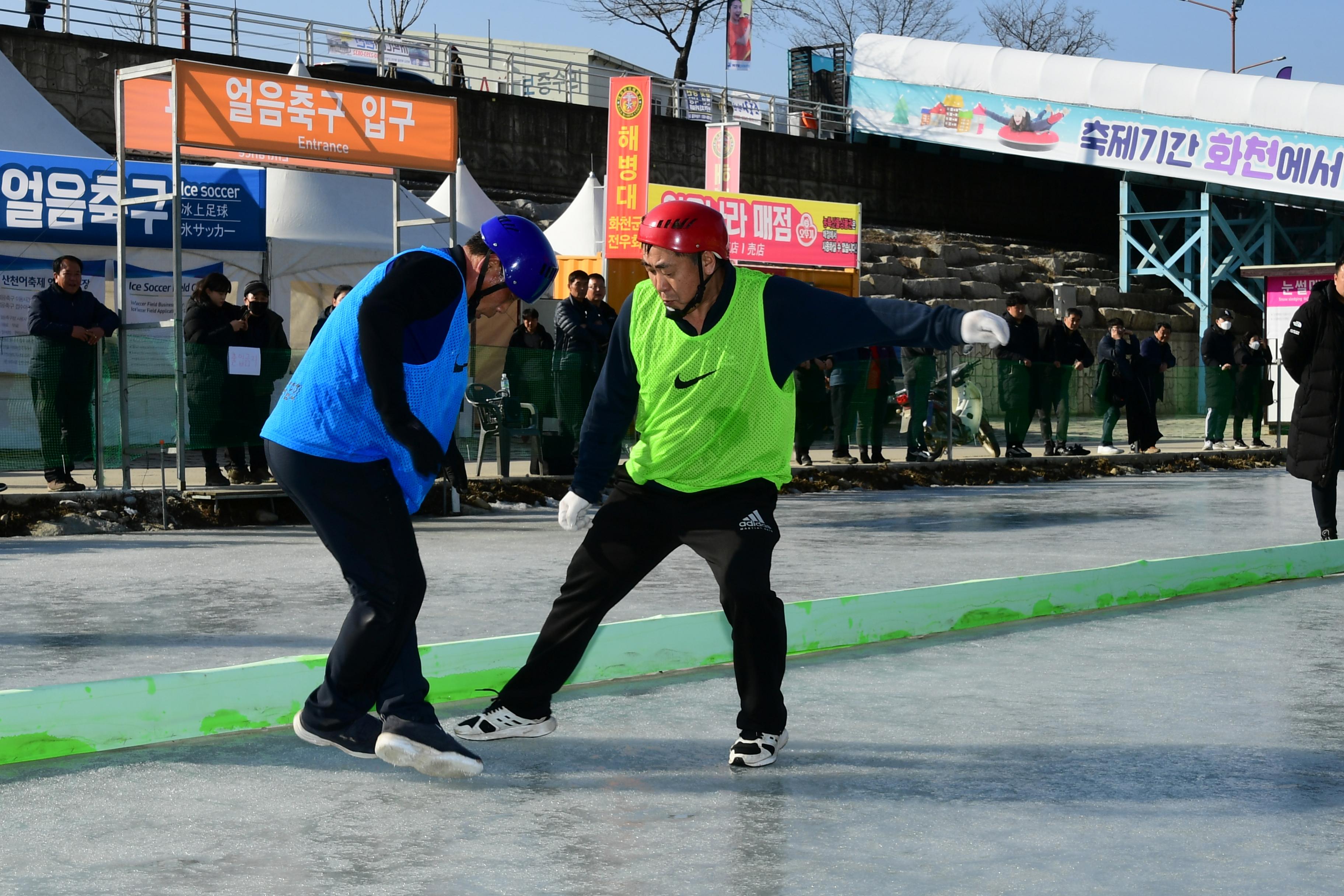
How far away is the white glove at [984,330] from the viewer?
392 cm

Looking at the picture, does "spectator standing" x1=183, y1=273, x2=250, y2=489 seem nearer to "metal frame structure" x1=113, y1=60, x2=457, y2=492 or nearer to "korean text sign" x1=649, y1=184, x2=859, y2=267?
"metal frame structure" x1=113, y1=60, x2=457, y2=492

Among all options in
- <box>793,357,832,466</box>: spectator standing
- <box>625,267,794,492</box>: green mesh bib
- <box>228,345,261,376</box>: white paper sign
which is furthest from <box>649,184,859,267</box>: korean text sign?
<box>625,267,794,492</box>: green mesh bib

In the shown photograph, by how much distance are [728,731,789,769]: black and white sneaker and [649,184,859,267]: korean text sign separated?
51.7ft

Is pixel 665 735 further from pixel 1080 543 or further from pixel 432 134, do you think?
pixel 432 134

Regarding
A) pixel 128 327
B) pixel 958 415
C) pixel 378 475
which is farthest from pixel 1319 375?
pixel 958 415

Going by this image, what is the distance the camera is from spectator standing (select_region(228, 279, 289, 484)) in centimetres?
1187

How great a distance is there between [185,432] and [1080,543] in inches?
253

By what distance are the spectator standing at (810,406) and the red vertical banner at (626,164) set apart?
489 cm

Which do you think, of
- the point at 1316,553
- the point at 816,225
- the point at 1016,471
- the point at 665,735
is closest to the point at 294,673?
the point at 665,735

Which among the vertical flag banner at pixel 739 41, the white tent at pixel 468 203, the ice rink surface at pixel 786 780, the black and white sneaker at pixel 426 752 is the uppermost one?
the vertical flag banner at pixel 739 41

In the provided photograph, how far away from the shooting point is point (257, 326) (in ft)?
41.5

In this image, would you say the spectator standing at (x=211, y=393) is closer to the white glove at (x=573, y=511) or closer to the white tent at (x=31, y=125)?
the white tent at (x=31, y=125)

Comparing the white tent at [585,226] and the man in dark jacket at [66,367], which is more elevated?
the white tent at [585,226]

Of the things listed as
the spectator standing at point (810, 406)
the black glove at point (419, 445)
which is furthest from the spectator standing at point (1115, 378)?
the black glove at point (419, 445)
